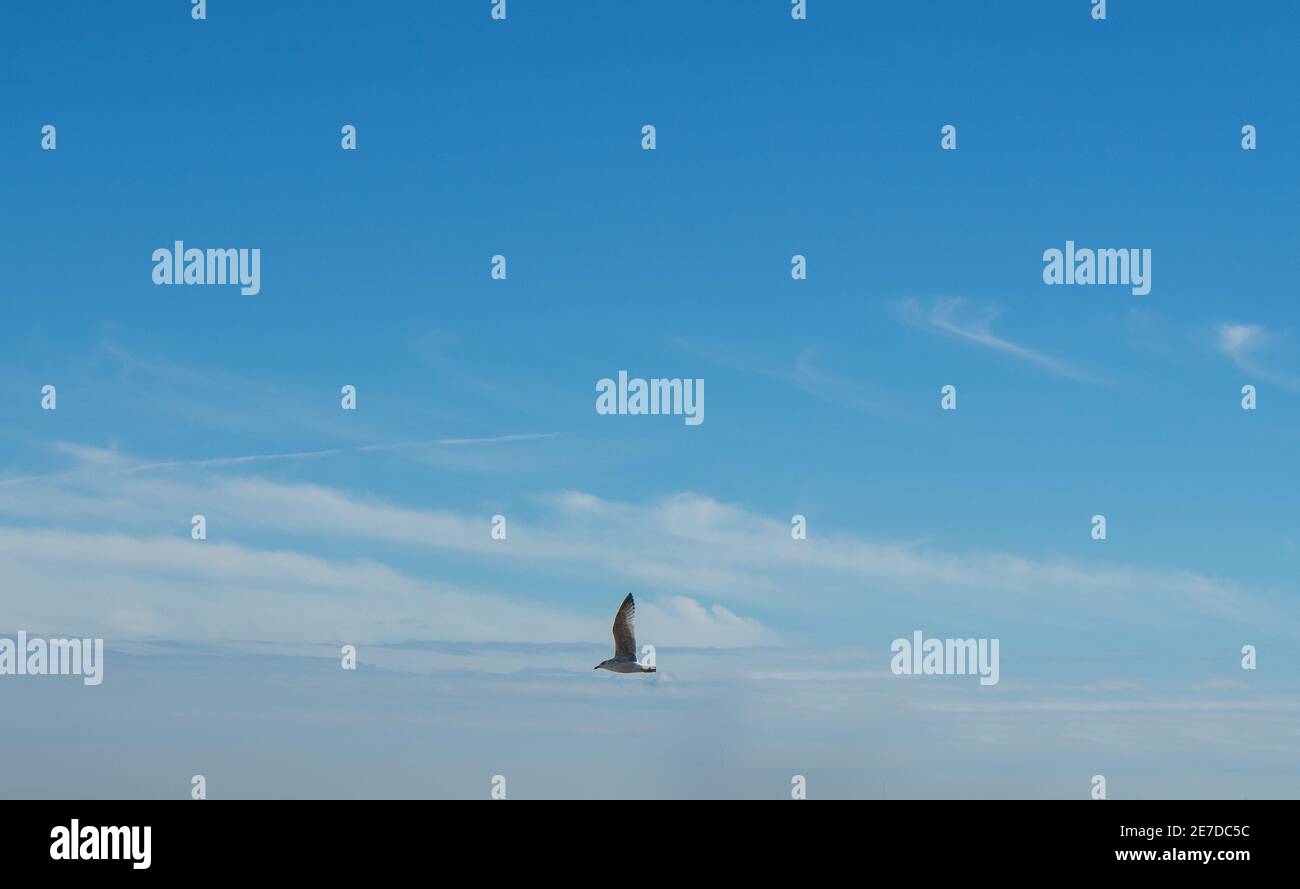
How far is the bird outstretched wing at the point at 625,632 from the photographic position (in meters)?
77.7

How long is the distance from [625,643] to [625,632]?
0.69 metres

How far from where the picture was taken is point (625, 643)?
78.4 m

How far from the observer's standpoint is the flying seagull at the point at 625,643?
7775 cm

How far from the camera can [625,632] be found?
78062mm

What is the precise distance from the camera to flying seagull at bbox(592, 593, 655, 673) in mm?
77750

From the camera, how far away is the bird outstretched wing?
3059 inches
